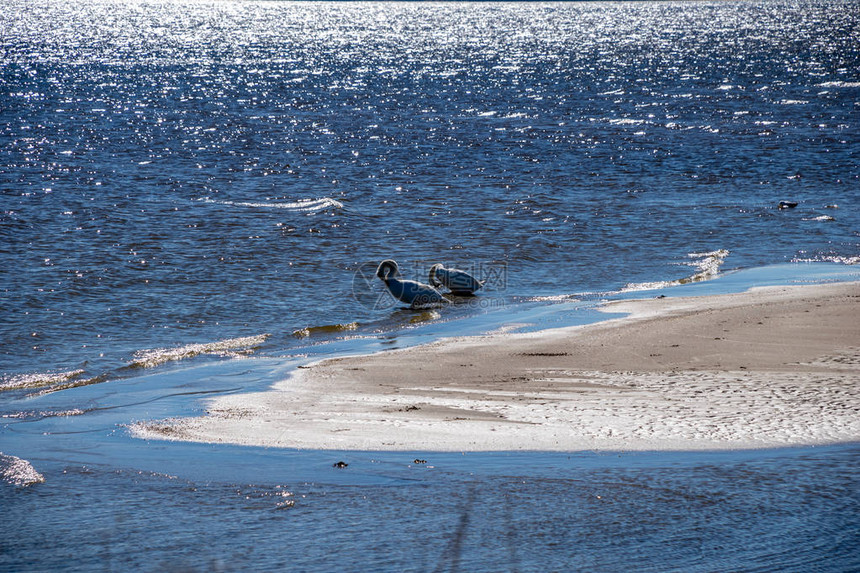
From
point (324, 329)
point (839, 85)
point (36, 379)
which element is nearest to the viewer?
point (36, 379)

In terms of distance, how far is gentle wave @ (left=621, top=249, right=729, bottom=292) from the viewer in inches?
604

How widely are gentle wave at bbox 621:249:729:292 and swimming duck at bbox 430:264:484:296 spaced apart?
8.26 feet

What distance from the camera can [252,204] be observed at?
901 inches

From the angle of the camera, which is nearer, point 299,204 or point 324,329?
point 324,329

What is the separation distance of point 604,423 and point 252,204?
16260 millimetres

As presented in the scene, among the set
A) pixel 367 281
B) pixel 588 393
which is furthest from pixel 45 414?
pixel 367 281

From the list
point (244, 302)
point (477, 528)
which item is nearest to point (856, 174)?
point (244, 302)

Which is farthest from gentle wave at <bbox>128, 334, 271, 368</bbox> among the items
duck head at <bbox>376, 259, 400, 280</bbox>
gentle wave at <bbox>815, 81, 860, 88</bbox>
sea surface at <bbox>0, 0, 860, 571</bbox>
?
gentle wave at <bbox>815, 81, 860, 88</bbox>

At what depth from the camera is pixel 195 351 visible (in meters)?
11.8

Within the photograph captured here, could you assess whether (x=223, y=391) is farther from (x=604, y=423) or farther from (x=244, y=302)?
(x=244, y=302)

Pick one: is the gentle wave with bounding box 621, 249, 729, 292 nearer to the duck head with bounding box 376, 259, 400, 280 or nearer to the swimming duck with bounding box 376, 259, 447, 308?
the swimming duck with bounding box 376, 259, 447, 308

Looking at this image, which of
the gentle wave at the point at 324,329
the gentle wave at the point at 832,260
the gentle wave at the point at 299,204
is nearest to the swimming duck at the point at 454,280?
the gentle wave at the point at 324,329

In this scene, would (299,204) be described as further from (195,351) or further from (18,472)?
(18,472)

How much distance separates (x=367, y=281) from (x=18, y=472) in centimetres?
907
